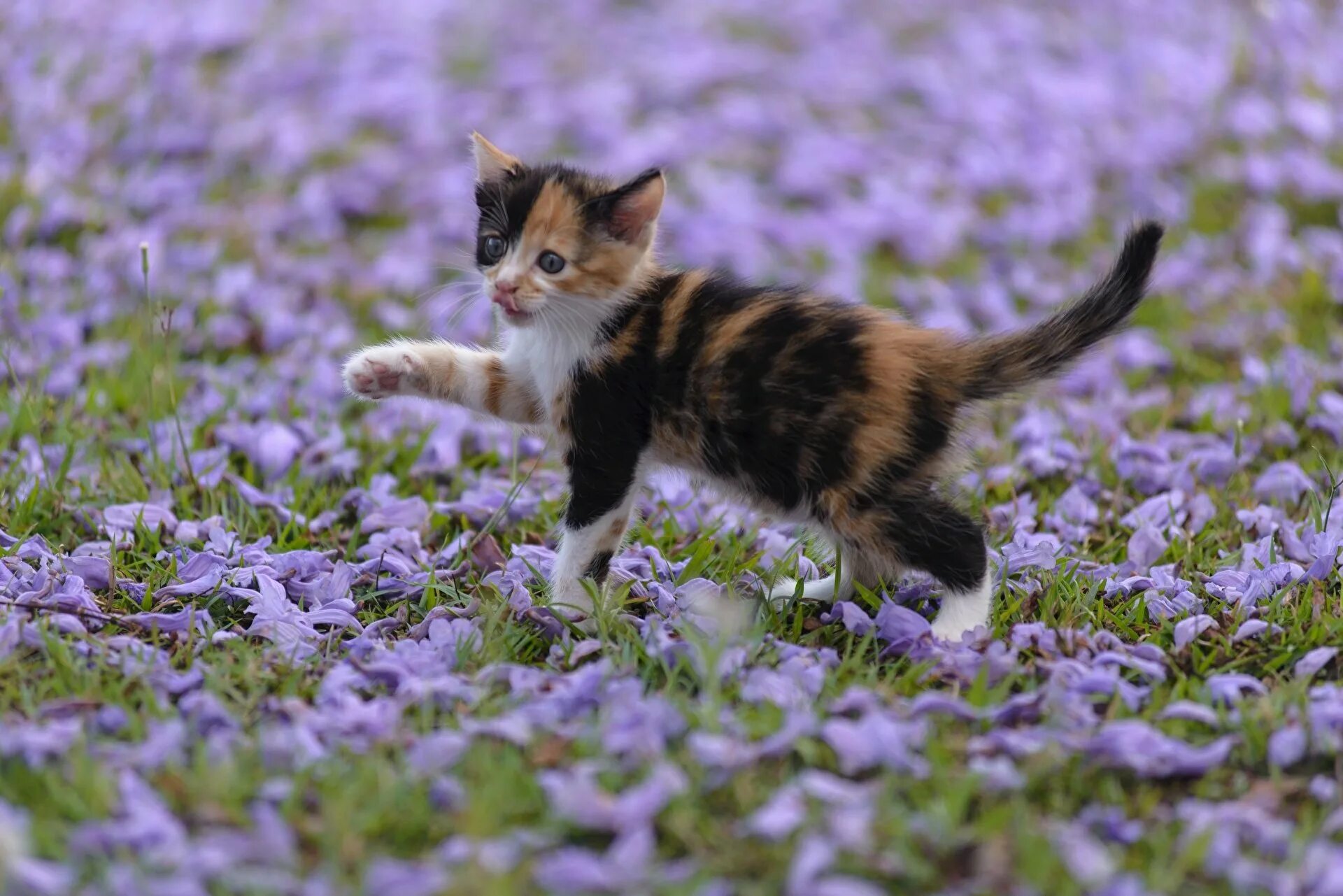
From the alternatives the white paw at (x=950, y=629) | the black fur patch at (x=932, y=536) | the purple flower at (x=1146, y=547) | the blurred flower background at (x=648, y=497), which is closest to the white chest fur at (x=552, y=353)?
the blurred flower background at (x=648, y=497)

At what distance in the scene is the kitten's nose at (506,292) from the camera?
12.8ft

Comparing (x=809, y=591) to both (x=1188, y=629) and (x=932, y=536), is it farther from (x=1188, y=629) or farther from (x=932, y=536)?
(x=1188, y=629)

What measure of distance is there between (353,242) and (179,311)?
51.2 inches

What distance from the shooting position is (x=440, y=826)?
9.64 ft

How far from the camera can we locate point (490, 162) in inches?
165

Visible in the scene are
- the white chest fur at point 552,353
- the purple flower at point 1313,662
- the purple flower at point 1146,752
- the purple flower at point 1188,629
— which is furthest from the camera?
the white chest fur at point 552,353

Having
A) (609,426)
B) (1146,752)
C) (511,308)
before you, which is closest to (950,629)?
(1146,752)

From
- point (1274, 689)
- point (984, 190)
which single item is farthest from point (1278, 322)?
point (1274, 689)

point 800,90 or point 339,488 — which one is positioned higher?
point 800,90

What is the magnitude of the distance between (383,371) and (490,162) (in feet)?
2.18

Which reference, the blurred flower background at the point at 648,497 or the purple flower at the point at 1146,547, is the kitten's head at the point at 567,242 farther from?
the purple flower at the point at 1146,547

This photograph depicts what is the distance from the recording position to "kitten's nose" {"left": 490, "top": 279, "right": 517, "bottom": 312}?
12.8ft

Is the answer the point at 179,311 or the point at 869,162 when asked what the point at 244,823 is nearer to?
the point at 179,311

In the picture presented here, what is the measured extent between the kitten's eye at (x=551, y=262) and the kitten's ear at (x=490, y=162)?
0.34 m
